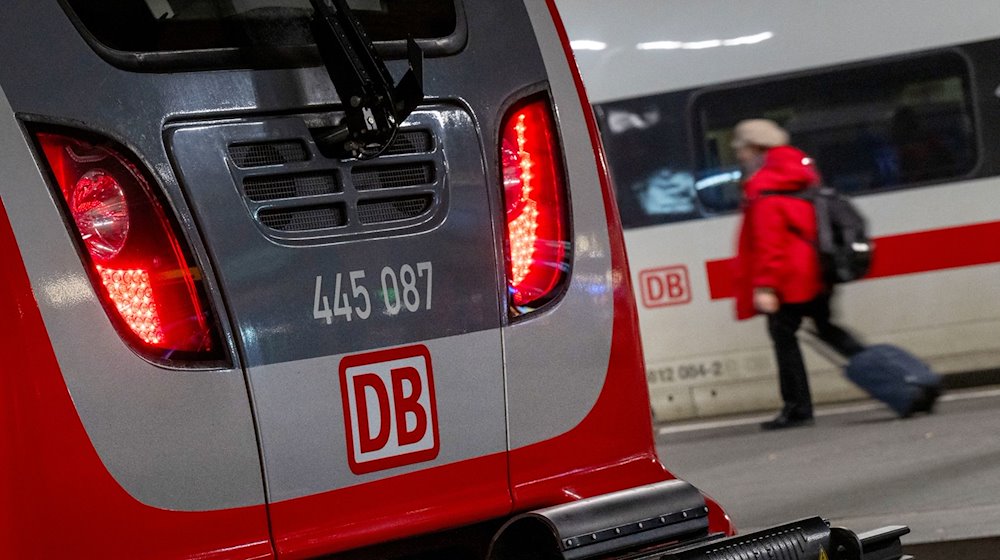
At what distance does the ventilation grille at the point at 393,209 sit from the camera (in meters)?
2.58

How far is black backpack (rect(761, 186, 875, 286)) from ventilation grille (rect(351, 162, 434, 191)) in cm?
547

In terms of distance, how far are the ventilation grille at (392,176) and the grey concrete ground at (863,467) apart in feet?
9.37

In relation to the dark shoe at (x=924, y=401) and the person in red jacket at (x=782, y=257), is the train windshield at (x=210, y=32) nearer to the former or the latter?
the person in red jacket at (x=782, y=257)

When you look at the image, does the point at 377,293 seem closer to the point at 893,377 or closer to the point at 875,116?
the point at 893,377

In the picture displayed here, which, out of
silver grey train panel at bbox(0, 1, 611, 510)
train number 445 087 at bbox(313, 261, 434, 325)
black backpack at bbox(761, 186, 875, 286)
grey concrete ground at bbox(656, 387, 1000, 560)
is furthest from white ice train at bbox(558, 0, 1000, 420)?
train number 445 087 at bbox(313, 261, 434, 325)

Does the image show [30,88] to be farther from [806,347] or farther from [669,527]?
[806,347]

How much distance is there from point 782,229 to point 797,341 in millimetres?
804

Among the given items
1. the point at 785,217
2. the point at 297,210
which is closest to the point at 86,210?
the point at 297,210

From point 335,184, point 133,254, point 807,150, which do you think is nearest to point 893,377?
point 807,150

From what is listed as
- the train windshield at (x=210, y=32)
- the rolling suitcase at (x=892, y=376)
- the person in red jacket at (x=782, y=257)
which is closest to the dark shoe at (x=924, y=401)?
the rolling suitcase at (x=892, y=376)

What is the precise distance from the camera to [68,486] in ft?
7.33

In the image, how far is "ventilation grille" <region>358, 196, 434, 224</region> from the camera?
8.48 ft

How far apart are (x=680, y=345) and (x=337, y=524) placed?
6.80 meters

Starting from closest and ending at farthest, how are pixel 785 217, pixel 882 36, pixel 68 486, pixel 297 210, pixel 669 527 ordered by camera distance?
pixel 68 486, pixel 297 210, pixel 669 527, pixel 785 217, pixel 882 36
